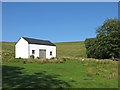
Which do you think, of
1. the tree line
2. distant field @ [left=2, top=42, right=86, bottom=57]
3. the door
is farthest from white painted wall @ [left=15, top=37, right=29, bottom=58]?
the tree line

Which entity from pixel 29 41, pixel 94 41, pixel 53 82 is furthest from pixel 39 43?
pixel 53 82

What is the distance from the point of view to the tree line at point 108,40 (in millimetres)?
55250

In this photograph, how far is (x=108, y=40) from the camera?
182 feet

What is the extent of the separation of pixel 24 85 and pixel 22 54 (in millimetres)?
39088

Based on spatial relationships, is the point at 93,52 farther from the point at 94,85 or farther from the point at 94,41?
the point at 94,85

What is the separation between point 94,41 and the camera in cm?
5928

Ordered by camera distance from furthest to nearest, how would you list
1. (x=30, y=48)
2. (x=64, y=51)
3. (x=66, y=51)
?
1. (x=66, y=51)
2. (x=64, y=51)
3. (x=30, y=48)

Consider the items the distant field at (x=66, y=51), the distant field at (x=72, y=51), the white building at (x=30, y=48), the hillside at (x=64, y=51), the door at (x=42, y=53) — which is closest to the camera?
the white building at (x=30, y=48)

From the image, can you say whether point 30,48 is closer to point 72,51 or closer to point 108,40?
point 108,40

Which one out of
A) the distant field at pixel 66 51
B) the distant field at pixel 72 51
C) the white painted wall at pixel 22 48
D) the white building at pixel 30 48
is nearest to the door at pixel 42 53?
the white building at pixel 30 48

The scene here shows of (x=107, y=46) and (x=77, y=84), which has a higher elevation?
(x=107, y=46)

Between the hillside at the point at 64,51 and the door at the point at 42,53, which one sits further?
the hillside at the point at 64,51

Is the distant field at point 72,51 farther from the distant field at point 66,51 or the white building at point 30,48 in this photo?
the white building at point 30,48

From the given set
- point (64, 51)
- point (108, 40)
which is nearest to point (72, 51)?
point (64, 51)
